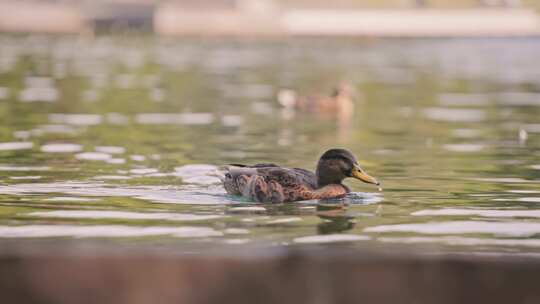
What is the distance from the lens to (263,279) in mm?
3352

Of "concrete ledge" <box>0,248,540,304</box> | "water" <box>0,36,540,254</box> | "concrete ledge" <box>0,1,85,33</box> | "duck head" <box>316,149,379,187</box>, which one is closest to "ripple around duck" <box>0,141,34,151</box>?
"water" <box>0,36,540,254</box>

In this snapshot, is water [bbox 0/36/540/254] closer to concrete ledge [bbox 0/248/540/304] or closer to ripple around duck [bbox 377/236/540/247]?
ripple around duck [bbox 377/236/540/247]

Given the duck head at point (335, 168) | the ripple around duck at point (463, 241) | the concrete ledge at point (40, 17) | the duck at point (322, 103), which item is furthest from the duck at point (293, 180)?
the concrete ledge at point (40, 17)

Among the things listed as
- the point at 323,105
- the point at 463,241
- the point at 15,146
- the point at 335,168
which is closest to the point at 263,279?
the point at 463,241

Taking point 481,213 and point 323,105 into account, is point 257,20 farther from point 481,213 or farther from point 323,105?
point 481,213

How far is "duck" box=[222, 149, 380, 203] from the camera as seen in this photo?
1311 centimetres

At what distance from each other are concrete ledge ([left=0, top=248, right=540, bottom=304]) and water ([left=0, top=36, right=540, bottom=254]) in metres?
6.77

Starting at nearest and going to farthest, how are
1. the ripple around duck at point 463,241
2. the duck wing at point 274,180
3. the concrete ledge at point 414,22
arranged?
the ripple around duck at point 463,241 → the duck wing at point 274,180 → the concrete ledge at point 414,22

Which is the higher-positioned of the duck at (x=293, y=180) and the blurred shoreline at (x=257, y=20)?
the blurred shoreline at (x=257, y=20)

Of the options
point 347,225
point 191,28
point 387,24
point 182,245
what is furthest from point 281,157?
point 387,24

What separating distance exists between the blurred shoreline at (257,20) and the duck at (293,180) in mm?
120761

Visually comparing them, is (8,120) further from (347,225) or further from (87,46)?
(87,46)

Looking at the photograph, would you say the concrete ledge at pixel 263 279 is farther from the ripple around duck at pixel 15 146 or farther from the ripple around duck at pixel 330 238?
the ripple around duck at pixel 15 146

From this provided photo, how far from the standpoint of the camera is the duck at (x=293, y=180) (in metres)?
13.1
